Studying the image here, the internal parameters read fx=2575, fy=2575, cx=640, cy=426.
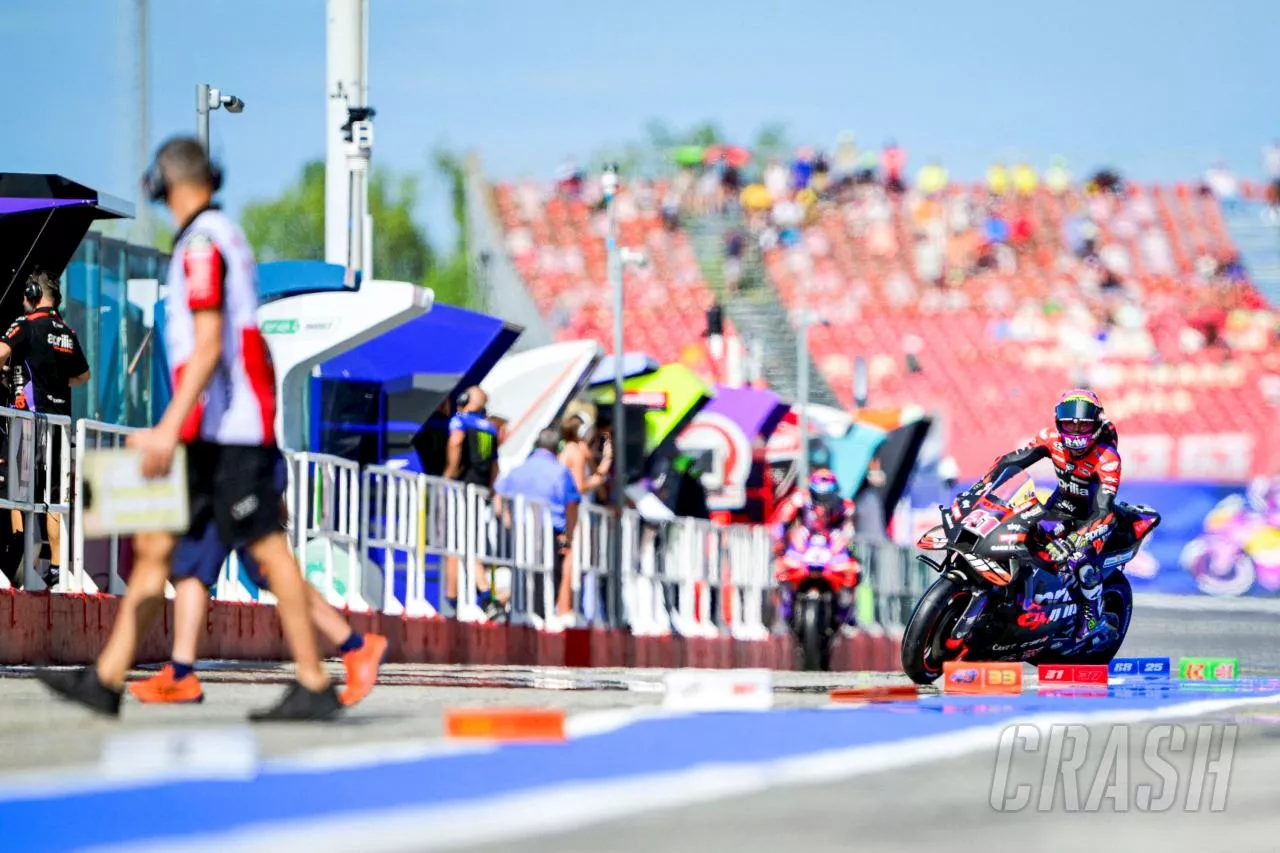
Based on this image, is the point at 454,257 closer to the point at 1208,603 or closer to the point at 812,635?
the point at 1208,603

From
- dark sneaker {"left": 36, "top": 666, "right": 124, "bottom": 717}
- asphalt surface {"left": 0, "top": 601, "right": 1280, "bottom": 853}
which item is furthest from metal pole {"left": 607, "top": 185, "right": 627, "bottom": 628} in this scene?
dark sneaker {"left": 36, "top": 666, "right": 124, "bottom": 717}

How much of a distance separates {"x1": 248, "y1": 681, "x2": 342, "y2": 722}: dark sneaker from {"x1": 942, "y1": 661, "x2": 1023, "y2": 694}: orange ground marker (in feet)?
14.1

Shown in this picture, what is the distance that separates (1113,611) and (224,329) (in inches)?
318

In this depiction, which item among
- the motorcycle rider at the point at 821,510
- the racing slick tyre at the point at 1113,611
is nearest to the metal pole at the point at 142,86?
the motorcycle rider at the point at 821,510

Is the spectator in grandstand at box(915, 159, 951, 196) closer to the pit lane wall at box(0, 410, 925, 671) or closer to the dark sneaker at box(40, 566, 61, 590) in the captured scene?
the pit lane wall at box(0, 410, 925, 671)

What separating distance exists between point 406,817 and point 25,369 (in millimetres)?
8720

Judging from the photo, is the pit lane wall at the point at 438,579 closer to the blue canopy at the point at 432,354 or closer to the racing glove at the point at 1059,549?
the blue canopy at the point at 432,354

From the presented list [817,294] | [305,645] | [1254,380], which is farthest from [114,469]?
[817,294]

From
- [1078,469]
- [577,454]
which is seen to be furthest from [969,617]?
[577,454]

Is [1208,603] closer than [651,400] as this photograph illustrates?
No

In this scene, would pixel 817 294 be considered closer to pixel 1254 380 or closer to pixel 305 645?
pixel 1254 380

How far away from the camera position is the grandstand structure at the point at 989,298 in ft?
162

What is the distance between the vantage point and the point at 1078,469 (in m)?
13.5

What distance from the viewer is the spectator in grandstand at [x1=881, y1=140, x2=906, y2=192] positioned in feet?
191
